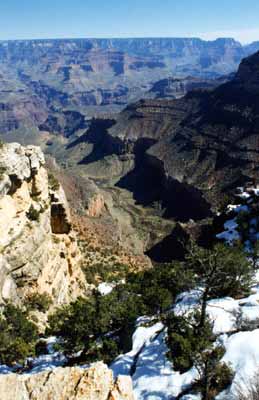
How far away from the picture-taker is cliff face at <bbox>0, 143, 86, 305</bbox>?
1483 inches

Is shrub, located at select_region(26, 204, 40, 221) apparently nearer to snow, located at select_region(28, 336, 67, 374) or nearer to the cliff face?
the cliff face

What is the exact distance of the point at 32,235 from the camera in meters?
40.2

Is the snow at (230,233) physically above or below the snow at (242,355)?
below

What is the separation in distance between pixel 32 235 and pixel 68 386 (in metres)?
24.5

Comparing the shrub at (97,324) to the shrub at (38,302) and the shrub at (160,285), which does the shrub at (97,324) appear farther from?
the shrub at (38,302)

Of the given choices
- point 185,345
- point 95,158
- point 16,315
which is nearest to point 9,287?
point 16,315

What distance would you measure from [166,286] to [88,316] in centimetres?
880

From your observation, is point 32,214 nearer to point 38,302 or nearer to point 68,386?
point 38,302

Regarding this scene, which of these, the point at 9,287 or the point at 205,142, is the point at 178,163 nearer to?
the point at 205,142

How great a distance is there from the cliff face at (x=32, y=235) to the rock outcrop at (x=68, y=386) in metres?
17.7

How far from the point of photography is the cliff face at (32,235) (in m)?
37.7

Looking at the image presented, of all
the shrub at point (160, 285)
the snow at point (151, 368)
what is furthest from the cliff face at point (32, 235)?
the snow at point (151, 368)

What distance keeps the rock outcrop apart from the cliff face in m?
17.7

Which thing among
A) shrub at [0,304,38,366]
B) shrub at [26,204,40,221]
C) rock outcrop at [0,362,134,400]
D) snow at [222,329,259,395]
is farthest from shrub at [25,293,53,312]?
rock outcrop at [0,362,134,400]
